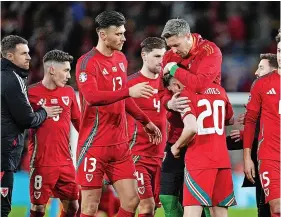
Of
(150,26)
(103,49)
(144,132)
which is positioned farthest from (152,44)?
(150,26)

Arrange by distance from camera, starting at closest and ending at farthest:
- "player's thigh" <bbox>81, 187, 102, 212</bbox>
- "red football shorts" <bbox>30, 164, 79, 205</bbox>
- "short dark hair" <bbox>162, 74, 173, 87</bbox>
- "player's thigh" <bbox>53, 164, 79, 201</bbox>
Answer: "short dark hair" <bbox>162, 74, 173, 87</bbox> → "player's thigh" <bbox>81, 187, 102, 212</bbox> → "red football shorts" <bbox>30, 164, 79, 205</bbox> → "player's thigh" <bbox>53, 164, 79, 201</bbox>

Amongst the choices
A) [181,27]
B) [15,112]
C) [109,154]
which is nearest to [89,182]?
[109,154]

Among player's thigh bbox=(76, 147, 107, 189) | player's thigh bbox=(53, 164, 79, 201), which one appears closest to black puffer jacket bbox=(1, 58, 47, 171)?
player's thigh bbox=(76, 147, 107, 189)

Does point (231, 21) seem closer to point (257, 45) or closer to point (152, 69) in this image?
point (257, 45)

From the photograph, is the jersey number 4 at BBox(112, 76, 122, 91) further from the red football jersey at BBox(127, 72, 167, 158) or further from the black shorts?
the red football jersey at BBox(127, 72, 167, 158)

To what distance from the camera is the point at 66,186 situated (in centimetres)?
837

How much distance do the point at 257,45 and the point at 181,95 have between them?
30.9ft

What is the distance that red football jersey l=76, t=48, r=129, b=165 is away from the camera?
7.13m

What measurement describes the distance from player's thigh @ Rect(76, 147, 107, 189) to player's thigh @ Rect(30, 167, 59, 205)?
3.66 feet

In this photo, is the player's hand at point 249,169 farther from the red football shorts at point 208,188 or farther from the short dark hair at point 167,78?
the short dark hair at point 167,78

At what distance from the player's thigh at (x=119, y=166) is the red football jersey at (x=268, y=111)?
1.23 meters

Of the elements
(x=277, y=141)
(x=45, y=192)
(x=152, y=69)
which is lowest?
(x=45, y=192)

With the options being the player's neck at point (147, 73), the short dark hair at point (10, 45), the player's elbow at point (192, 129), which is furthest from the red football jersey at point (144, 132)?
the player's elbow at point (192, 129)

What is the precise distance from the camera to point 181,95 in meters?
6.77
